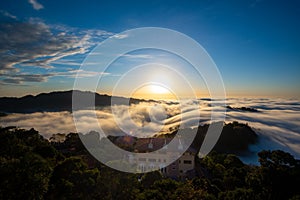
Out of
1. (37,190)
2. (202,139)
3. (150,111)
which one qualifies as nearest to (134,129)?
(202,139)

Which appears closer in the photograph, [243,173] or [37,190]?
[37,190]

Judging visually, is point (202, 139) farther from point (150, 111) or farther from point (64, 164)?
point (64, 164)

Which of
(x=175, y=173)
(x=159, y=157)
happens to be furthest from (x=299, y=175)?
(x=159, y=157)

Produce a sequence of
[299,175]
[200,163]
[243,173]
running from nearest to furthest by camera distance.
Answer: [299,175] → [243,173] → [200,163]

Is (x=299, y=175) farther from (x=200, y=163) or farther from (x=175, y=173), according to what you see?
(x=200, y=163)

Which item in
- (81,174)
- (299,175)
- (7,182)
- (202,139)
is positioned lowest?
(202,139)

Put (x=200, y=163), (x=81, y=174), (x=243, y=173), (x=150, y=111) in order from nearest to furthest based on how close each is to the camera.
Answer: (x=81, y=174) → (x=243, y=173) → (x=200, y=163) → (x=150, y=111)

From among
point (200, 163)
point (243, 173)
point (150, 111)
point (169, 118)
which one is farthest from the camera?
point (150, 111)

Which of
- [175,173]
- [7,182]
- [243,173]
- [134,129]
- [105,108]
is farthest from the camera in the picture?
[105,108]

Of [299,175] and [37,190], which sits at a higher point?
[37,190]
